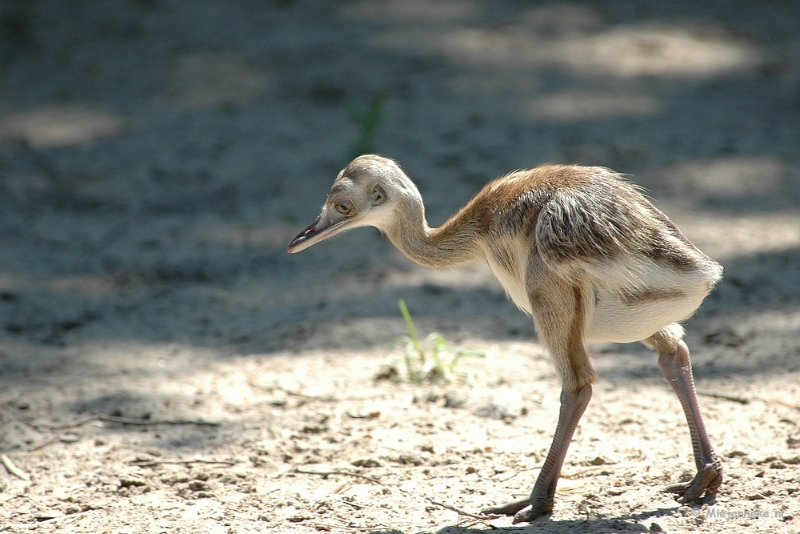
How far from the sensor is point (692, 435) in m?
4.25

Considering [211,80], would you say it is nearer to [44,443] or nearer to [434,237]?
[44,443]

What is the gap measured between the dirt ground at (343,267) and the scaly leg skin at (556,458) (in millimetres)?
76

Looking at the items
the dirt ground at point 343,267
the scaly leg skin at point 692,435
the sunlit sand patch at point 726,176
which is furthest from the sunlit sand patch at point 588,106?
the scaly leg skin at point 692,435

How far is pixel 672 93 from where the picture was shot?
9.36m

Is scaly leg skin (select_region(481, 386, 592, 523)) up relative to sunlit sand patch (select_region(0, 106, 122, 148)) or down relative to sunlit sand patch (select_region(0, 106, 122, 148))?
down

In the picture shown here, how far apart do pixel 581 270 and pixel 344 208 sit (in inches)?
49.4

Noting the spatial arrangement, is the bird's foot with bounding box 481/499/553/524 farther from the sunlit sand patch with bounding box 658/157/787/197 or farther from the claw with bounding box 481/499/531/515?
the sunlit sand patch with bounding box 658/157/787/197

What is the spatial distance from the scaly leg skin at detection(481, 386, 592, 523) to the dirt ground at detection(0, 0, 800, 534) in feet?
0.25

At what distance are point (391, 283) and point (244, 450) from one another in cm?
222

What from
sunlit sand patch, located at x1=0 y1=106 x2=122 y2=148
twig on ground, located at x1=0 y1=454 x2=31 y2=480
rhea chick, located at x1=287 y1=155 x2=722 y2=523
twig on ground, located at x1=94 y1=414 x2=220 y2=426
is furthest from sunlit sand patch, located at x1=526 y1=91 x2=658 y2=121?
twig on ground, located at x1=0 y1=454 x2=31 y2=480

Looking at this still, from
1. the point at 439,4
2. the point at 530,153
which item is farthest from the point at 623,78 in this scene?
the point at 439,4

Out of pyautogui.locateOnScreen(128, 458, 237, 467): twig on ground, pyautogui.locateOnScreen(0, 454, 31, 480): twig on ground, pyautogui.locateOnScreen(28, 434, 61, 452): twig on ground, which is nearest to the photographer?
pyautogui.locateOnScreen(0, 454, 31, 480): twig on ground

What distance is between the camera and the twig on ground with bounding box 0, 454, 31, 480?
4.66 m

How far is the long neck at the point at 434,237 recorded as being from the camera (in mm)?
4526
